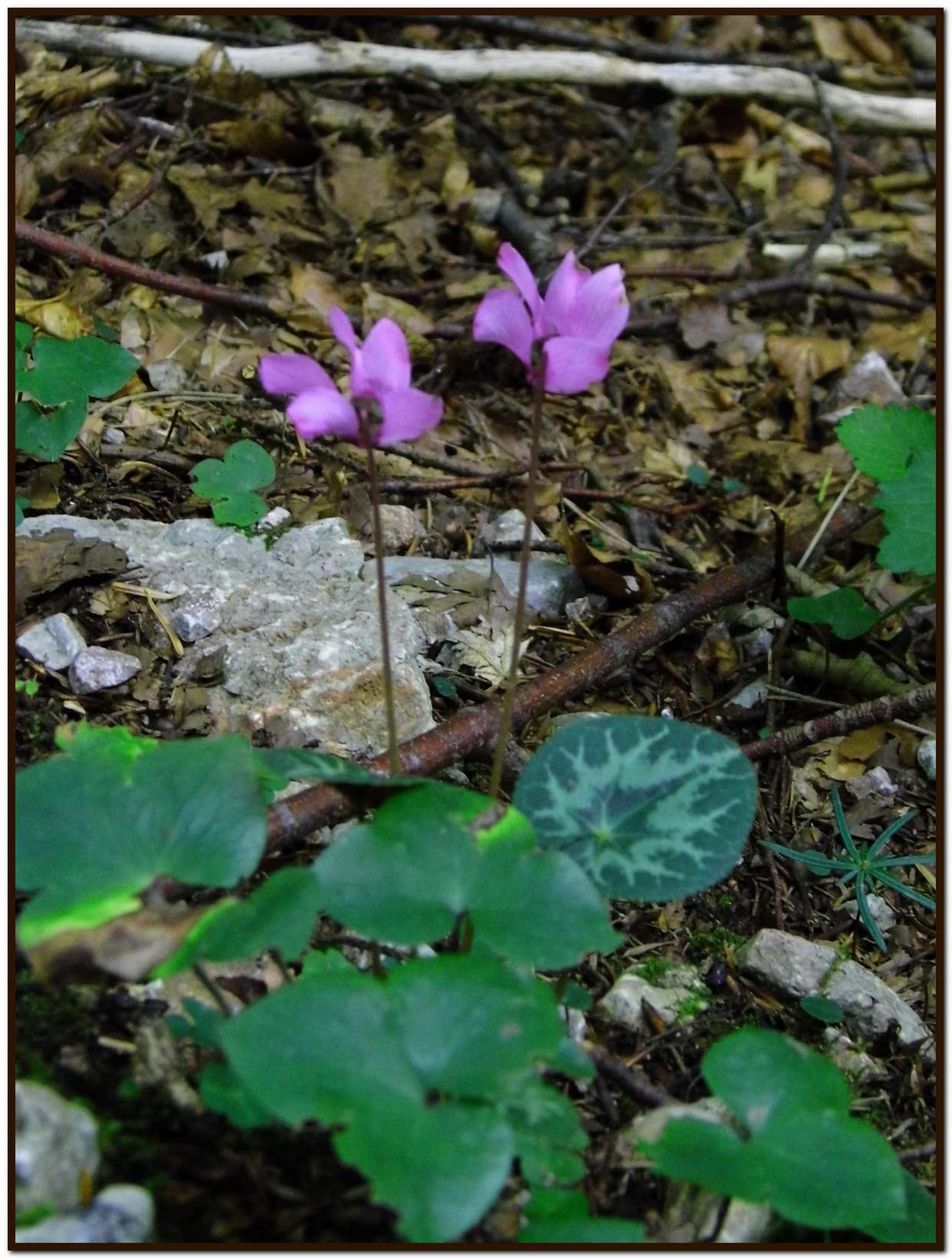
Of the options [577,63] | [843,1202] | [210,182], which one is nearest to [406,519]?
[210,182]

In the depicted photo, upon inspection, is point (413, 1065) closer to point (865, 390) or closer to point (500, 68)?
point (865, 390)

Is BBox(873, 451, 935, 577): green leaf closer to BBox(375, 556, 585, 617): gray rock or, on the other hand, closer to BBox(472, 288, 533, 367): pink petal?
BBox(375, 556, 585, 617): gray rock

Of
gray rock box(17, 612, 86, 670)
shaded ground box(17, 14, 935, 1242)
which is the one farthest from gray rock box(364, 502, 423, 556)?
gray rock box(17, 612, 86, 670)

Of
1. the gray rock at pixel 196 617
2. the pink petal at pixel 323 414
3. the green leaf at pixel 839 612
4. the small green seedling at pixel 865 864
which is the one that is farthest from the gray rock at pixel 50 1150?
the green leaf at pixel 839 612

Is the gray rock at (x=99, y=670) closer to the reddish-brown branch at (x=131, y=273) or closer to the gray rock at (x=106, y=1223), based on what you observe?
the gray rock at (x=106, y=1223)

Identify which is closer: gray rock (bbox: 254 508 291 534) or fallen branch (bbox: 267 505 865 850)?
fallen branch (bbox: 267 505 865 850)

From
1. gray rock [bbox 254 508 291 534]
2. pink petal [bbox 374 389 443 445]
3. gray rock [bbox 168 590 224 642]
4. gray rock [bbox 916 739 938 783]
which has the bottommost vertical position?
gray rock [bbox 916 739 938 783]
